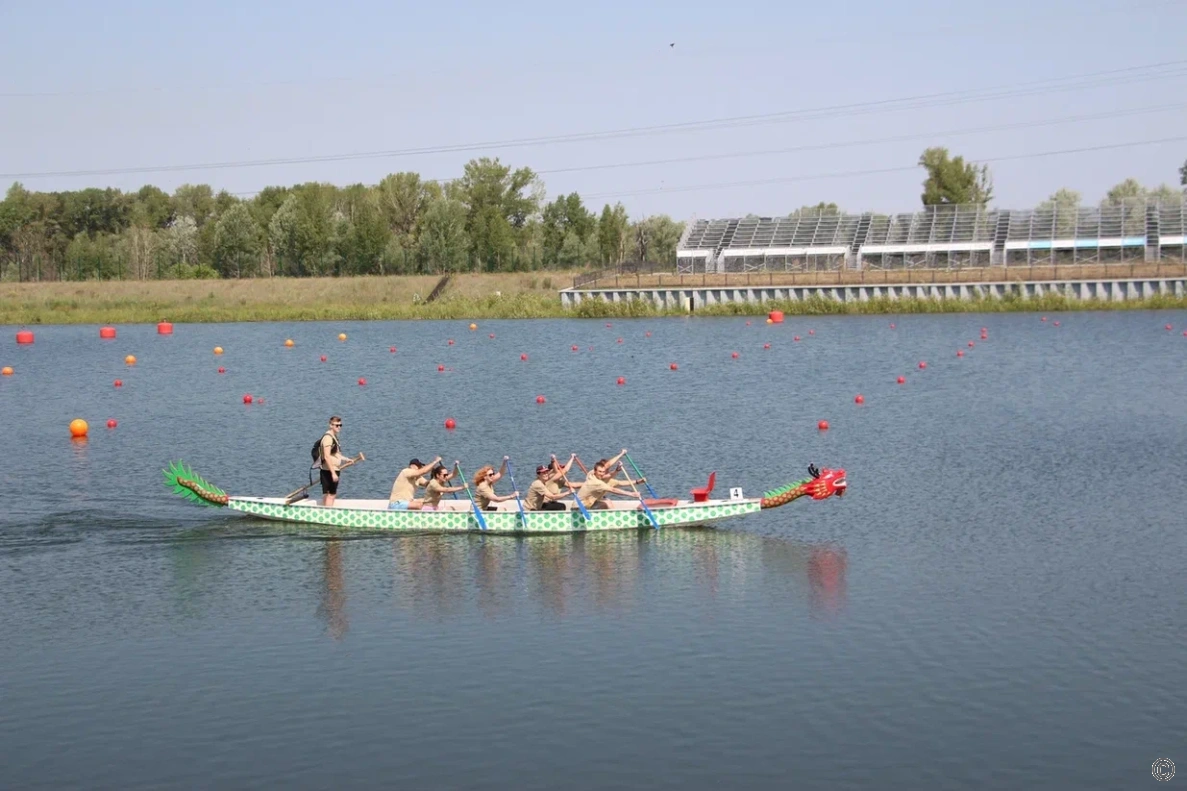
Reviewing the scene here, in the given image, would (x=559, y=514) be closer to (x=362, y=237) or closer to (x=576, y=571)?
(x=576, y=571)

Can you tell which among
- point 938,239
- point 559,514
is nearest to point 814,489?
point 559,514

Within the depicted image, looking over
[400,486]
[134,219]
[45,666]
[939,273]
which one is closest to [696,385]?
[400,486]

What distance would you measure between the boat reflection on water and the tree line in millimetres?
87127

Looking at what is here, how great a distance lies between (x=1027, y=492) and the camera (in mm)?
27031

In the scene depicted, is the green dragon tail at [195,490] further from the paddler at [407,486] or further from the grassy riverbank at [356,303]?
the grassy riverbank at [356,303]

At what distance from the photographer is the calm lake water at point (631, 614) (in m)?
14.2

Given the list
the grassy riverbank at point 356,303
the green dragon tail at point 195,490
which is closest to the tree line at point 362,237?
the grassy riverbank at point 356,303

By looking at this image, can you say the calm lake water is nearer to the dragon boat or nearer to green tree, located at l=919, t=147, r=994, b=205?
the dragon boat

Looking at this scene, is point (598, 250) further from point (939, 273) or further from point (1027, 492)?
point (1027, 492)

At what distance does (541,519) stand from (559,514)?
1.12 ft

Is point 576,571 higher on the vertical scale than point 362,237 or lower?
lower

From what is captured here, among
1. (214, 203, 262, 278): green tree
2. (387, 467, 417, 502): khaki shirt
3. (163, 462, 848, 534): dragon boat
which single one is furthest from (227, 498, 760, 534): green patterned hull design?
(214, 203, 262, 278): green tree

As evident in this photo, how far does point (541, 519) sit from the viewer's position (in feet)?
78.4

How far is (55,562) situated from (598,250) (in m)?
94.0
